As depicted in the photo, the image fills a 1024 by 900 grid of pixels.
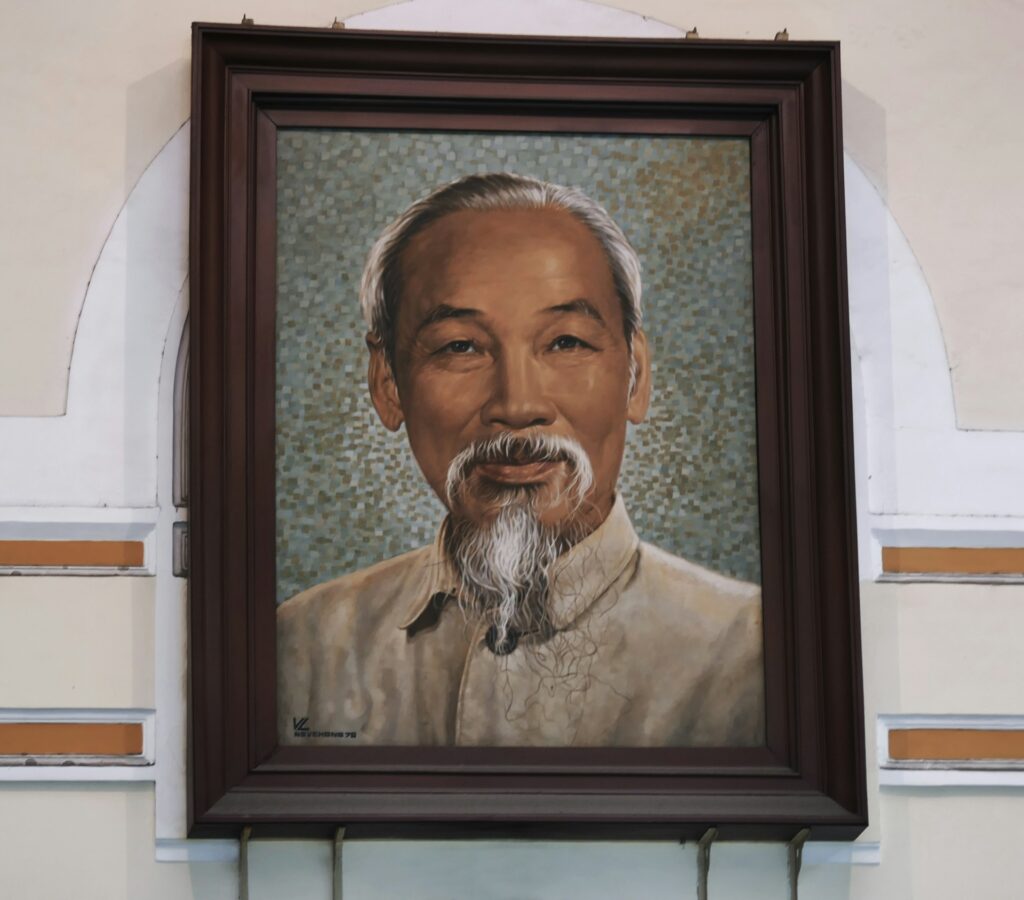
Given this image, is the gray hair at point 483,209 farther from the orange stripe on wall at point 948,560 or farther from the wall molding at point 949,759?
the wall molding at point 949,759

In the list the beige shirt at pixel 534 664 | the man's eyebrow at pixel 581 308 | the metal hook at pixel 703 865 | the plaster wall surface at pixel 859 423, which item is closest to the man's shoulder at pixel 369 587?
the beige shirt at pixel 534 664

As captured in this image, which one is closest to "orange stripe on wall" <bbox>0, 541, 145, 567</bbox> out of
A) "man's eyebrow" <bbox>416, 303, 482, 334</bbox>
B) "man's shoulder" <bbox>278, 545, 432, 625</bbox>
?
"man's shoulder" <bbox>278, 545, 432, 625</bbox>

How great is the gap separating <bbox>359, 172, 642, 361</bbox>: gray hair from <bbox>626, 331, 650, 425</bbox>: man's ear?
16 mm

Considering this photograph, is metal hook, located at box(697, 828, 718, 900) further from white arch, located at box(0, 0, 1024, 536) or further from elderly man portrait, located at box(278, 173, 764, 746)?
white arch, located at box(0, 0, 1024, 536)

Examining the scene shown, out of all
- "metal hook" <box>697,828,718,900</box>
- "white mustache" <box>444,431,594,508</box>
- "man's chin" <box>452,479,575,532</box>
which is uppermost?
"white mustache" <box>444,431,594,508</box>

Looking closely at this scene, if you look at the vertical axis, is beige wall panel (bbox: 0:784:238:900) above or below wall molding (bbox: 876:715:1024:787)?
below

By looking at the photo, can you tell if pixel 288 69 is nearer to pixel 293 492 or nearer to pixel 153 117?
pixel 153 117

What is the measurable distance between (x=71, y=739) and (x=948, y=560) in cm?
121

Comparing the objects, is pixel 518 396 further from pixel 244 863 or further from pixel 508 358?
pixel 244 863

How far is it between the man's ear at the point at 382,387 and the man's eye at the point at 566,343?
23 cm

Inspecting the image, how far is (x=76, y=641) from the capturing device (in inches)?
66.1

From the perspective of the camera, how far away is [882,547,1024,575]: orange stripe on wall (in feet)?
5.69

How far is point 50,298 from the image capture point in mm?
1729

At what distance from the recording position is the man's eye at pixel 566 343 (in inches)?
67.9
